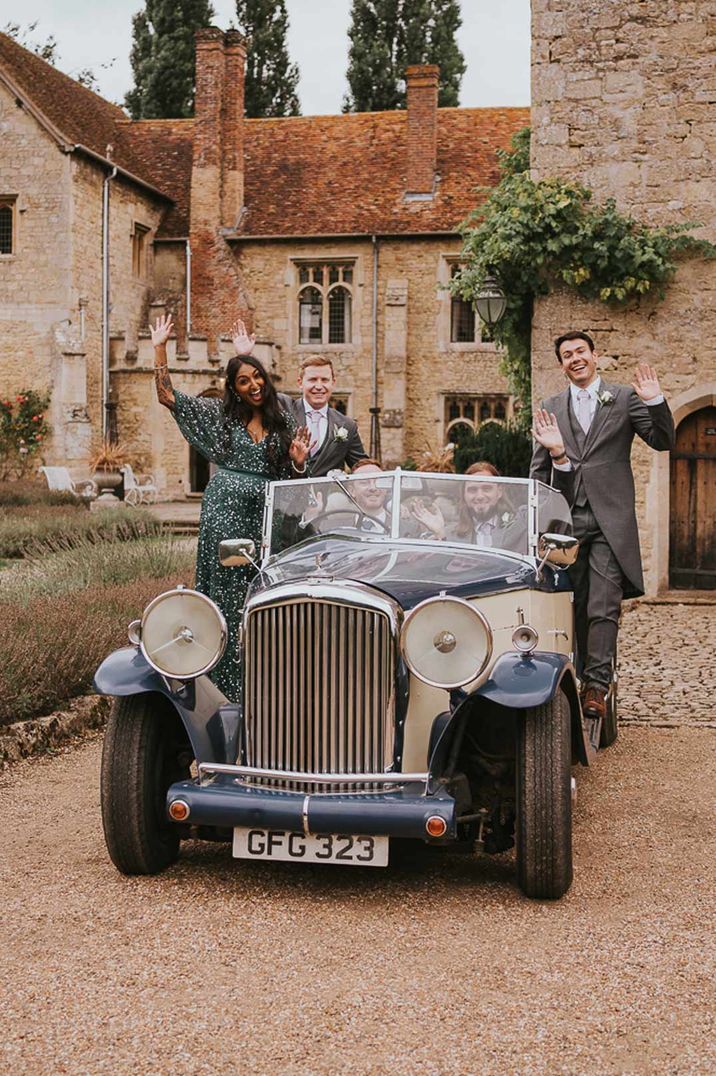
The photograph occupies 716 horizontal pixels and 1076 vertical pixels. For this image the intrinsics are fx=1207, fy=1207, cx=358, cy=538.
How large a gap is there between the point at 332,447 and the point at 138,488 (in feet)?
65.2

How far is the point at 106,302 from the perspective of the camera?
27.2 meters

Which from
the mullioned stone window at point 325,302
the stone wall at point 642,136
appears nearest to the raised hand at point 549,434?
A: the stone wall at point 642,136

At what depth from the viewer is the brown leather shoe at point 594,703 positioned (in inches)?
226

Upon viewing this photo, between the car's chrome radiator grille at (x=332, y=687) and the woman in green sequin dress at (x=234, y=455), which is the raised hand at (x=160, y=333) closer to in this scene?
the woman in green sequin dress at (x=234, y=455)

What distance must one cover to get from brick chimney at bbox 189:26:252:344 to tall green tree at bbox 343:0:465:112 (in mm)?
11459

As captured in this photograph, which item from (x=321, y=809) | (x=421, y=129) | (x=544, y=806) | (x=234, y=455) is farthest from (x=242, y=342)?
(x=421, y=129)

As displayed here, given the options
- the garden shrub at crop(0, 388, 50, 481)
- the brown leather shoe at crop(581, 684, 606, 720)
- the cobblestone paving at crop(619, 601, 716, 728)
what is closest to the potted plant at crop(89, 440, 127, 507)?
the garden shrub at crop(0, 388, 50, 481)

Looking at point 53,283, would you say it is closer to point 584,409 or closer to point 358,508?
point 584,409

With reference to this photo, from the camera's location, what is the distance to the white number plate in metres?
3.99

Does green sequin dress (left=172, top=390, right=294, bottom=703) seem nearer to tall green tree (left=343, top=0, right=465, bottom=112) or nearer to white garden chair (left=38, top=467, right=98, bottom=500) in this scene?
white garden chair (left=38, top=467, right=98, bottom=500)

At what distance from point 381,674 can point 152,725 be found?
92cm

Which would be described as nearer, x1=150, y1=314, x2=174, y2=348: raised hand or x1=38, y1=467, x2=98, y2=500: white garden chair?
x1=150, y1=314, x2=174, y2=348: raised hand

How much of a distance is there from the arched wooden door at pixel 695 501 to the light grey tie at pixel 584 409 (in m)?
7.36

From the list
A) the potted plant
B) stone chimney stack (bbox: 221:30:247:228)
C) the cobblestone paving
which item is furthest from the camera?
→ stone chimney stack (bbox: 221:30:247:228)
